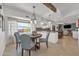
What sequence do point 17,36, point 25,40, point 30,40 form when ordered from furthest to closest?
1. point 17,36
2. point 30,40
3. point 25,40

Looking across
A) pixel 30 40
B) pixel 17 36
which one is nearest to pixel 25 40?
pixel 30 40

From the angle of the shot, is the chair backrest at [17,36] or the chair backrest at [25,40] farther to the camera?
the chair backrest at [17,36]

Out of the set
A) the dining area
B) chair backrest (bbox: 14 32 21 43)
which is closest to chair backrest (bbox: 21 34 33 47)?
the dining area

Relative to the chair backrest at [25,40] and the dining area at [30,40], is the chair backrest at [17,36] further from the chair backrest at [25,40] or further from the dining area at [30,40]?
the chair backrest at [25,40]

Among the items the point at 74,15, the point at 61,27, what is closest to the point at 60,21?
the point at 61,27

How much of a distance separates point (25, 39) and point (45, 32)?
158 centimetres

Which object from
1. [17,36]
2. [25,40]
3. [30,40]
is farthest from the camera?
[17,36]

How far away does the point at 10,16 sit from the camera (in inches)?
172

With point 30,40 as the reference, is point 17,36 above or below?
above

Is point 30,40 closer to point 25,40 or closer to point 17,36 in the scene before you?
point 25,40

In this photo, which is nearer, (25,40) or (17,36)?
(25,40)

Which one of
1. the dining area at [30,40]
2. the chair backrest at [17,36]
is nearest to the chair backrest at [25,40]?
the dining area at [30,40]

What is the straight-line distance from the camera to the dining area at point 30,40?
13.3ft

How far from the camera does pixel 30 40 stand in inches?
167
